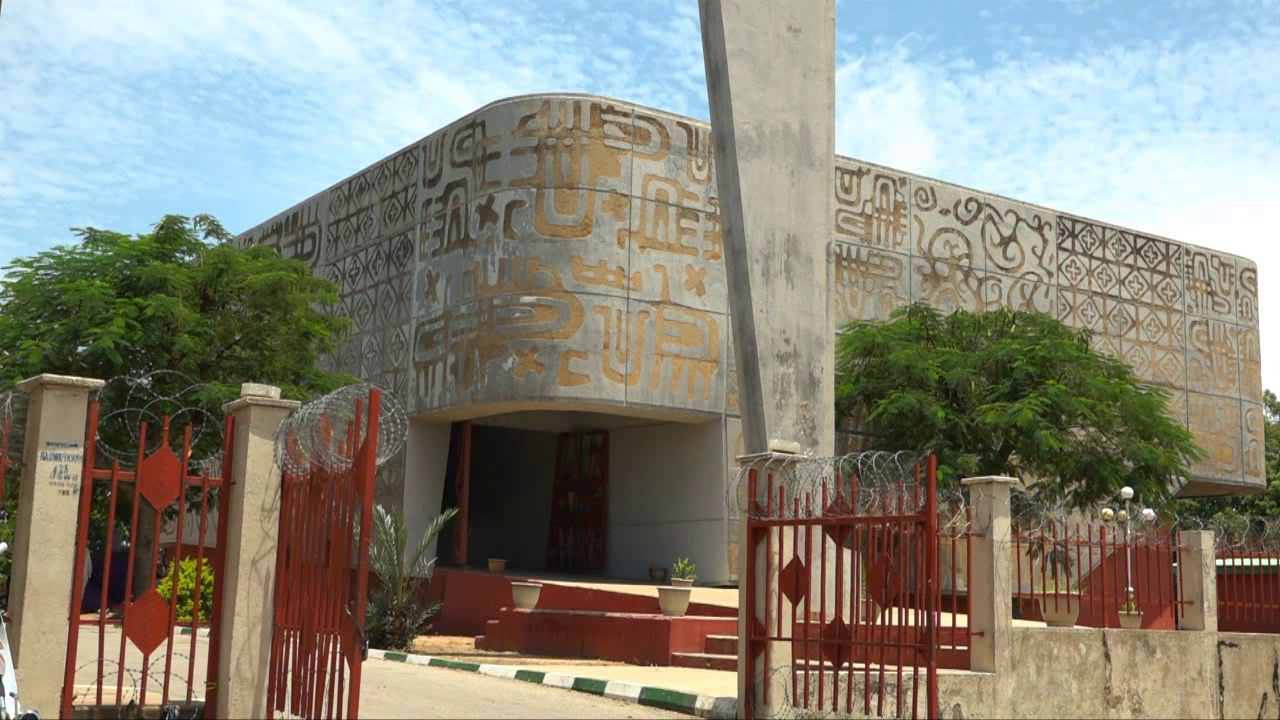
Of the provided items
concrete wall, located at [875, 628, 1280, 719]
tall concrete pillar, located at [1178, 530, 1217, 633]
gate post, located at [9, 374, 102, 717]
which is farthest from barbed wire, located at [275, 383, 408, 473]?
tall concrete pillar, located at [1178, 530, 1217, 633]

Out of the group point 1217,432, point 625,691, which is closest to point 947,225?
point 1217,432

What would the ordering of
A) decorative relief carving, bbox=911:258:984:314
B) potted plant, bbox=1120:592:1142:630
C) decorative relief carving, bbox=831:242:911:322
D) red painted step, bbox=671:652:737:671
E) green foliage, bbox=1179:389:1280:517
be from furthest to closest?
green foliage, bbox=1179:389:1280:517 → decorative relief carving, bbox=911:258:984:314 → decorative relief carving, bbox=831:242:911:322 → red painted step, bbox=671:652:737:671 → potted plant, bbox=1120:592:1142:630

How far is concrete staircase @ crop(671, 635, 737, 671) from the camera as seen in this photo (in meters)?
17.0

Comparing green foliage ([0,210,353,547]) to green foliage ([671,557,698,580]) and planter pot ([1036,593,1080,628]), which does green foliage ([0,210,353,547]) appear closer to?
green foliage ([671,557,698,580])

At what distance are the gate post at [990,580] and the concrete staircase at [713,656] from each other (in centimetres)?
395

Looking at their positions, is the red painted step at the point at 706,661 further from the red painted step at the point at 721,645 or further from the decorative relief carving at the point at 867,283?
the decorative relief carving at the point at 867,283

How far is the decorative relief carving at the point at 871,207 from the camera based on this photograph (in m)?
28.2

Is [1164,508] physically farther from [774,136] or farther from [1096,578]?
[774,136]

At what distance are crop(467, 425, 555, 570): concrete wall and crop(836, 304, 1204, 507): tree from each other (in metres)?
9.25

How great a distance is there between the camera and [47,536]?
9.16 meters

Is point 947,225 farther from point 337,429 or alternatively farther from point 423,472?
point 337,429

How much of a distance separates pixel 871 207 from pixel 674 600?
42.6 ft

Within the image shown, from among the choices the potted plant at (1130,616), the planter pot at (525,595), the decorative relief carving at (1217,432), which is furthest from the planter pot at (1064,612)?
the decorative relief carving at (1217,432)

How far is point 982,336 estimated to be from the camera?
27.6 meters
